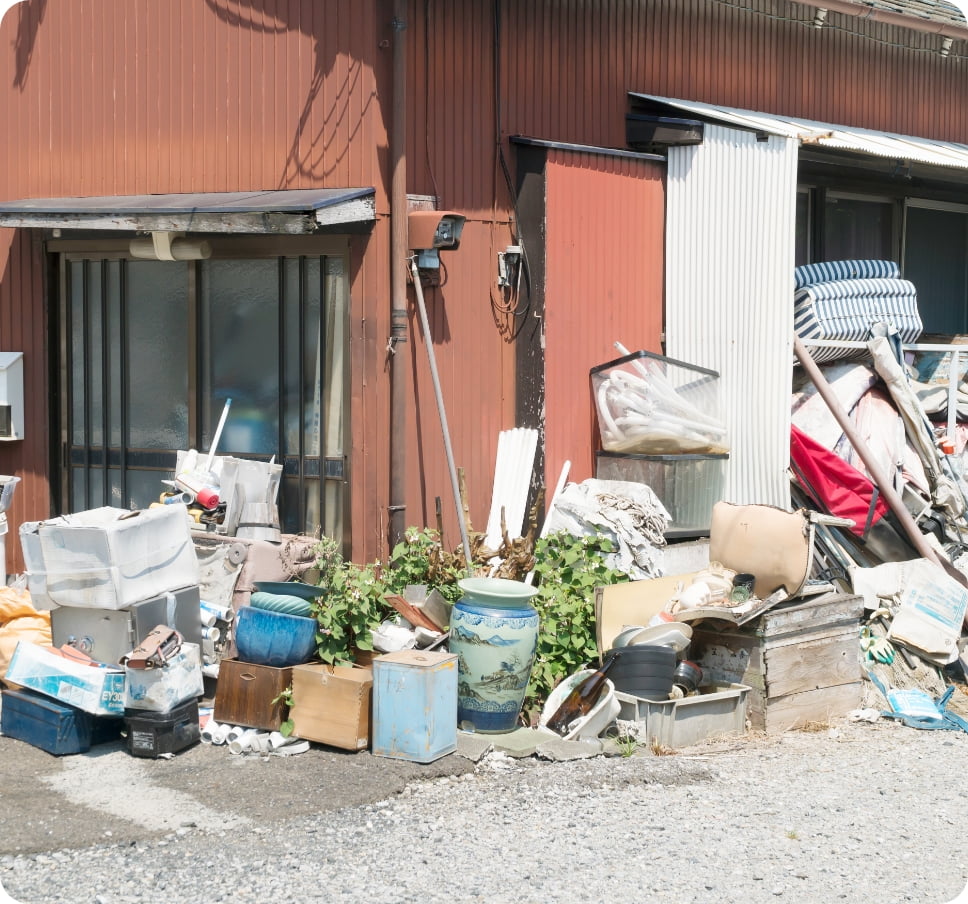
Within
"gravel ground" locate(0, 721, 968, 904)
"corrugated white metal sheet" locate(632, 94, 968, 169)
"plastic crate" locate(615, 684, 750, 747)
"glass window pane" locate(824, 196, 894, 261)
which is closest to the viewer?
"gravel ground" locate(0, 721, 968, 904)

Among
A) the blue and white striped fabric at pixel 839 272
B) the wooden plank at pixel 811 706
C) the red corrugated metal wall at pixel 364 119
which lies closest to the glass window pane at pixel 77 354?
the red corrugated metal wall at pixel 364 119

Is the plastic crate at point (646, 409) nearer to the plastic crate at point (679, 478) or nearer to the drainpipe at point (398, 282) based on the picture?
the plastic crate at point (679, 478)

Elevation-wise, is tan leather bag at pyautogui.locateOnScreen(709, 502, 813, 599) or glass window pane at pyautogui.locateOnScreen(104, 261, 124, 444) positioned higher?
glass window pane at pyautogui.locateOnScreen(104, 261, 124, 444)

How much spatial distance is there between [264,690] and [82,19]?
5.56 meters

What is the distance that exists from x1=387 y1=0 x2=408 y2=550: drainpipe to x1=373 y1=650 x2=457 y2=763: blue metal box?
5.33ft

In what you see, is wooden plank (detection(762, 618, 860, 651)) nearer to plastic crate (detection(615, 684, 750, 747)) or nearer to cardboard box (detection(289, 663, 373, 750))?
plastic crate (detection(615, 684, 750, 747))

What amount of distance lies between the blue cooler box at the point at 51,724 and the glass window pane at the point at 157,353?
2783mm

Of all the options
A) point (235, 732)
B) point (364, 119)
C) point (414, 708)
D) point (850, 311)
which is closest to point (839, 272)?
point (850, 311)

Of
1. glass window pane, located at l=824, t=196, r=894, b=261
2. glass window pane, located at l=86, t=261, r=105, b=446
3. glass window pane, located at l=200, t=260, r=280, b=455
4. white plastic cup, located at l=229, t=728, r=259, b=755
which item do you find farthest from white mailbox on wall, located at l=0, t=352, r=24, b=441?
glass window pane, located at l=824, t=196, r=894, b=261

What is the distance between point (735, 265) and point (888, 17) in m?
3.05

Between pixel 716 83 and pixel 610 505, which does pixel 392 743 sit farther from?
pixel 716 83

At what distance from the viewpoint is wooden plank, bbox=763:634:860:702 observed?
26.6 ft

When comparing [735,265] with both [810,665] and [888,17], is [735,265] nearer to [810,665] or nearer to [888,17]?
[888,17]

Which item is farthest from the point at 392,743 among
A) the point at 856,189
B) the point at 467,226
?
the point at 856,189
